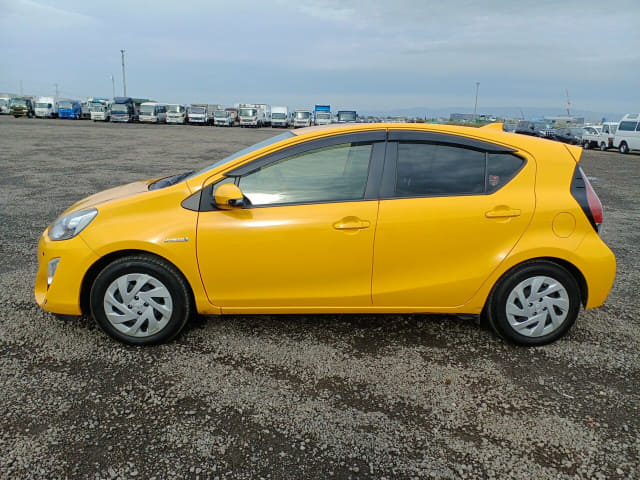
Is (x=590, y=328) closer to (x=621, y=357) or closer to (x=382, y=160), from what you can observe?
(x=621, y=357)

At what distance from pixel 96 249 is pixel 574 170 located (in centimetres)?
338

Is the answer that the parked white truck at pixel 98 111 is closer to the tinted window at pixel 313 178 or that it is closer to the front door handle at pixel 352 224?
the tinted window at pixel 313 178

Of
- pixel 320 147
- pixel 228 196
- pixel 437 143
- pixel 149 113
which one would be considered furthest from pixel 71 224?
pixel 149 113

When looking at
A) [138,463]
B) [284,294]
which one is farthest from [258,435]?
[284,294]

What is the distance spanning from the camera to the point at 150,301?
3.35 m

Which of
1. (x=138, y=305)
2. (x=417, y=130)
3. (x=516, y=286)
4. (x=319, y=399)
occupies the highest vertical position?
(x=417, y=130)

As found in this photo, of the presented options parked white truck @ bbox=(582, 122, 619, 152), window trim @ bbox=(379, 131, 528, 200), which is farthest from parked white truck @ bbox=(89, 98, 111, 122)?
window trim @ bbox=(379, 131, 528, 200)

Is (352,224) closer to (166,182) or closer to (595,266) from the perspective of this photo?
(166,182)

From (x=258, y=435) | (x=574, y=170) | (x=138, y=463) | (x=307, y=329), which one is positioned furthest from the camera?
(x=307, y=329)

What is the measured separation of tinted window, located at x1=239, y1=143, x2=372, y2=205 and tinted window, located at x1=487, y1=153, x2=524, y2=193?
33.9 inches

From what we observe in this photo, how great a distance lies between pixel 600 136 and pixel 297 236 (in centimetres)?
3032

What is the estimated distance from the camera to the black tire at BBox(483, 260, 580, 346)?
3402 mm

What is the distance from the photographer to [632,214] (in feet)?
28.4

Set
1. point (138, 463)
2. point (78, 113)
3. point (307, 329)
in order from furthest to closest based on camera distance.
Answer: point (78, 113)
point (307, 329)
point (138, 463)
